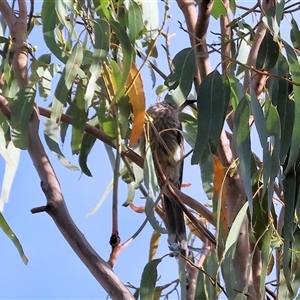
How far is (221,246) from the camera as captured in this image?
1620 mm

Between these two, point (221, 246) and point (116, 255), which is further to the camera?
point (221, 246)

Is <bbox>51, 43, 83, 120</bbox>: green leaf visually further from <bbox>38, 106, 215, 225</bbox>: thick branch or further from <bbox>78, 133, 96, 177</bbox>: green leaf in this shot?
<bbox>78, 133, 96, 177</bbox>: green leaf

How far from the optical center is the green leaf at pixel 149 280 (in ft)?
5.20

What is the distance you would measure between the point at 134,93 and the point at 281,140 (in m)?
0.35

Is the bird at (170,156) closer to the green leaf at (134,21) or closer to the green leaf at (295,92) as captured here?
the green leaf at (134,21)

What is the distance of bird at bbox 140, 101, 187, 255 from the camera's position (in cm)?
197

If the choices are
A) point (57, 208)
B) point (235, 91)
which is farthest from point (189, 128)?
point (57, 208)

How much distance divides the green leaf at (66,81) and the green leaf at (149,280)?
44 centimetres

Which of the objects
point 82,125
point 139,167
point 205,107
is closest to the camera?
point 205,107

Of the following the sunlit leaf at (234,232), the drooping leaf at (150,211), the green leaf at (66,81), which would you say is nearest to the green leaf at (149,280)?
the drooping leaf at (150,211)

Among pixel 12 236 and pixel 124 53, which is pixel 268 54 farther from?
pixel 12 236

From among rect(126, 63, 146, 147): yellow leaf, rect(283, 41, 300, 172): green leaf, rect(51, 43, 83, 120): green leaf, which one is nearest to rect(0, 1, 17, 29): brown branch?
rect(51, 43, 83, 120): green leaf

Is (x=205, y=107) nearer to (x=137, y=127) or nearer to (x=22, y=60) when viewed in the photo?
(x=137, y=127)

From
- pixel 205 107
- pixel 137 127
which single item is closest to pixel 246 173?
pixel 205 107
